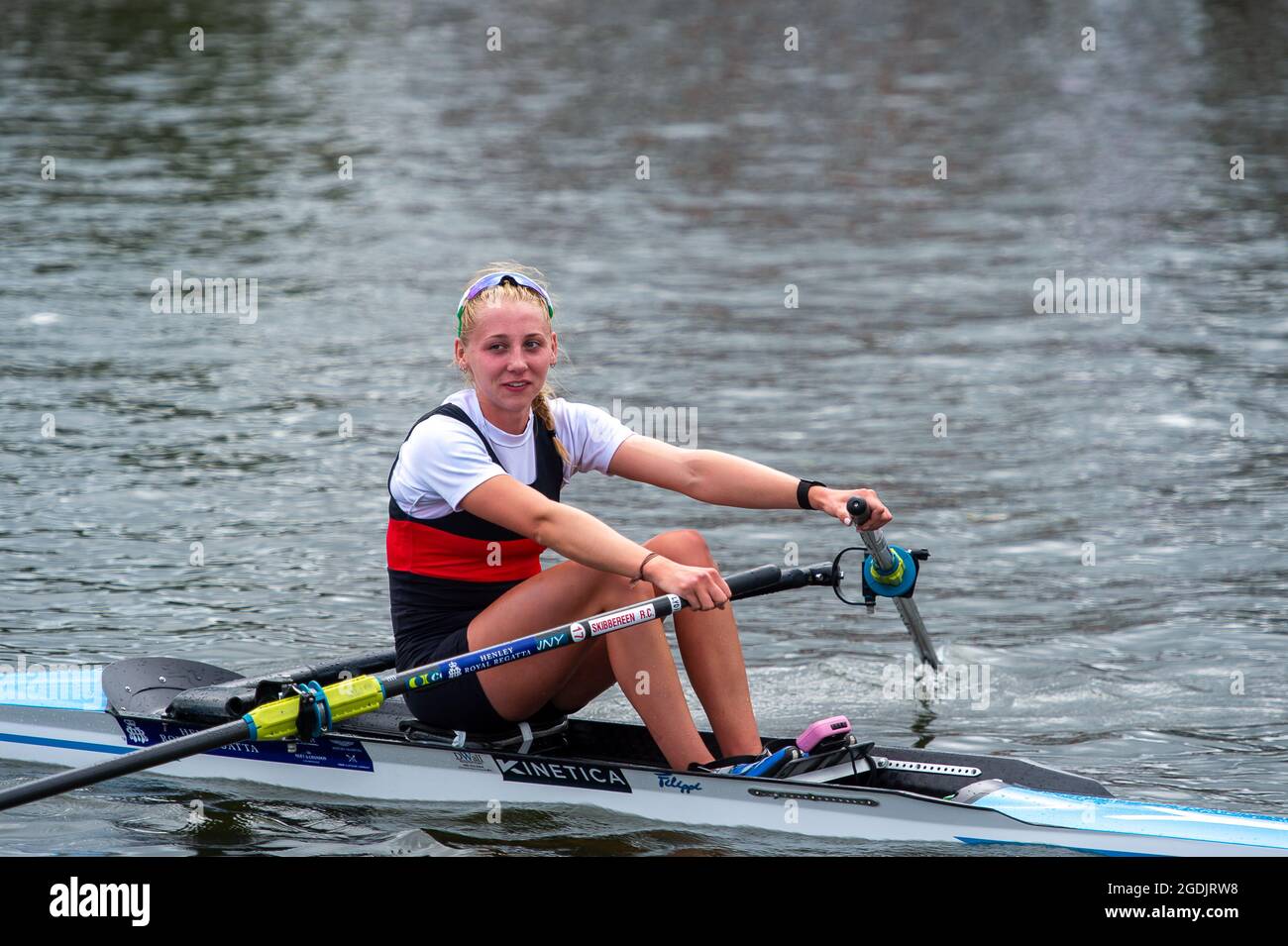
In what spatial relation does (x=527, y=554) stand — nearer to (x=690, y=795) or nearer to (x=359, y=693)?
(x=359, y=693)

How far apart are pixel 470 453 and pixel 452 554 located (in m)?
0.46

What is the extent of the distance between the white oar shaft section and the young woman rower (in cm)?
5

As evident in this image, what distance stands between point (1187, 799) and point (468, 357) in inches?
131

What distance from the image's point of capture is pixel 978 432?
12.5 m

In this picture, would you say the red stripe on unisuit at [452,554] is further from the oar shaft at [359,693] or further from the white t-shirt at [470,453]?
the oar shaft at [359,693]

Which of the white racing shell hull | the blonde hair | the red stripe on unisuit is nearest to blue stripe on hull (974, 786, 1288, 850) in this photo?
the white racing shell hull

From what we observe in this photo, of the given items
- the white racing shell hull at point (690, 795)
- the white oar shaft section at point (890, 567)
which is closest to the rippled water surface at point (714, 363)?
the white racing shell hull at point (690, 795)

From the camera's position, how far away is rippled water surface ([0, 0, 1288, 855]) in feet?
26.6

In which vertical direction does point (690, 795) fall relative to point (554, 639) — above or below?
below

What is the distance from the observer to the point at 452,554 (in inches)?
257

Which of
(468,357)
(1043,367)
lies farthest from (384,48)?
(468,357)

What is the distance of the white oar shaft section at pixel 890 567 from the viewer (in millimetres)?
6359

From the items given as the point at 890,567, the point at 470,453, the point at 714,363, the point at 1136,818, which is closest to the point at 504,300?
the point at 470,453

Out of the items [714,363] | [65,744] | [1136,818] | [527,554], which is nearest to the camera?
[1136,818]
